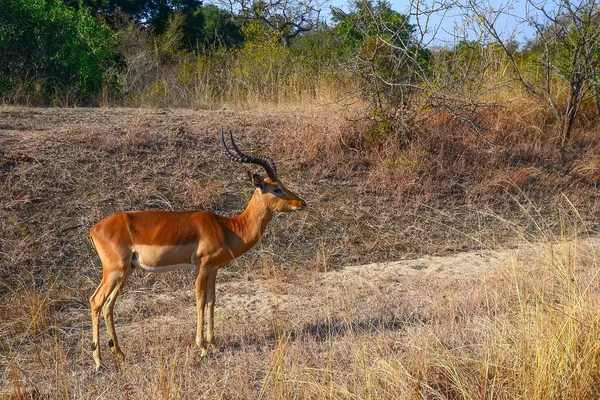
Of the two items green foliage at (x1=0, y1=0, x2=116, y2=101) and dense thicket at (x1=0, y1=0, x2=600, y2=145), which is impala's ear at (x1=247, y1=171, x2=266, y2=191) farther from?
green foliage at (x1=0, y1=0, x2=116, y2=101)

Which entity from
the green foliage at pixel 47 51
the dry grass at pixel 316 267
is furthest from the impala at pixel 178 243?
the green foliage at pixel 47 51

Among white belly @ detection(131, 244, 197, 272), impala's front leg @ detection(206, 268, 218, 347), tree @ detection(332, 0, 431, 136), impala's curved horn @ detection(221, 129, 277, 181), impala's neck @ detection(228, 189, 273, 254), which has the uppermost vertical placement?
tree @ detection(332, 0, 431, 136)

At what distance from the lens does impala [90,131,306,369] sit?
19.0ft

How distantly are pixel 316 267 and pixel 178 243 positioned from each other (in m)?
2.62

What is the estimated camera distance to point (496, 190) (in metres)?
10.6

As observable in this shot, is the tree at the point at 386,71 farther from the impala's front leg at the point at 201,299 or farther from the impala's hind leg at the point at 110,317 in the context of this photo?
the impala's hind leg at the point at 110,317

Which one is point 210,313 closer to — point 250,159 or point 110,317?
point 110,317

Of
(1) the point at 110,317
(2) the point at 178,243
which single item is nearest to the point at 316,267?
(2) the point at 178,243

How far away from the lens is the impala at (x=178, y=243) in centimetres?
578

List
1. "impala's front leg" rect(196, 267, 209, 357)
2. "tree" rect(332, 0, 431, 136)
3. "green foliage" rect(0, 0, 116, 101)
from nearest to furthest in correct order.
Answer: "impala's front leg" rect(196, 267, 209, 357)
"tree" rect(332, 0, 431, 136)
"green foliage" rect(0, 0, 116, 101)

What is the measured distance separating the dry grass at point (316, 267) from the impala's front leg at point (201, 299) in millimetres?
133

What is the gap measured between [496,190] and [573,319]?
19.3ft

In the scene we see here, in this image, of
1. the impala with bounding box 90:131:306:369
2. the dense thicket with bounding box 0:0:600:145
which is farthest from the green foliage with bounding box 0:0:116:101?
the impala with bounding box 90:131:306:369

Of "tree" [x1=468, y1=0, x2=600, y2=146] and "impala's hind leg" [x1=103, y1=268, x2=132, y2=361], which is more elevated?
"tree" [x1=468, y1=0, x2=600, y2=146]
